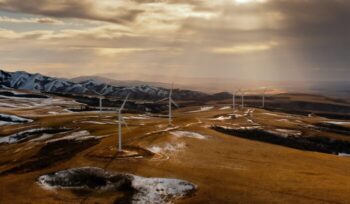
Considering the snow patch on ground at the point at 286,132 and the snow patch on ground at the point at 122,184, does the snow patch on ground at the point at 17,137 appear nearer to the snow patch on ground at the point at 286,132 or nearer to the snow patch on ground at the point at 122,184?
the snow patch on ground at the point at 286,132

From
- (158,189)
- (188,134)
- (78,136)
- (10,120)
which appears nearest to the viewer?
(158,189)

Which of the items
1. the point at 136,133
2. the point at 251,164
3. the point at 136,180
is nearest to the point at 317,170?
the point at 251,164

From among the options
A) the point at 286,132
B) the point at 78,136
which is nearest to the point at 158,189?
the point at 78,136

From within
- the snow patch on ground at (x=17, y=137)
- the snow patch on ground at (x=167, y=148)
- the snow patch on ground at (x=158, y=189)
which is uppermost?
the snow patch on ground at (x=167, y=148)

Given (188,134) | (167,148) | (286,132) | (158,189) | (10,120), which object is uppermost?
(188,134)

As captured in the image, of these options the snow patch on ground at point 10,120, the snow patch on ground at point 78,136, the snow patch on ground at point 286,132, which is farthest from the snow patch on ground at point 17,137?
the snow patch on ground at point 286,132

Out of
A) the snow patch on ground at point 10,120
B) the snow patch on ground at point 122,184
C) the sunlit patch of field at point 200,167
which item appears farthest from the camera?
the snow patch on ground at point 10,120

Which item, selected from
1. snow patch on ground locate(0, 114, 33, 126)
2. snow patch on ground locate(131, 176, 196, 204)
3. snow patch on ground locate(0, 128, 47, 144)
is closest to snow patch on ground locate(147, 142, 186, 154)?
snow patch on ground locate(131, 176, 196, 204)

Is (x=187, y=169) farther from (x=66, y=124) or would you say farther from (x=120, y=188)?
(x=66, y=124)

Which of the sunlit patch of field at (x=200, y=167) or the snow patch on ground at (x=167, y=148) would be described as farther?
the snow patch on ground at (x=167, y=148)

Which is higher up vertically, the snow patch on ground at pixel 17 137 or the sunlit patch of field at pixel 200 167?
the sunlit patch of field at pixel 200 167

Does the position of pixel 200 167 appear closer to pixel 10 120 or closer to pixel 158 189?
pixel 158 189
